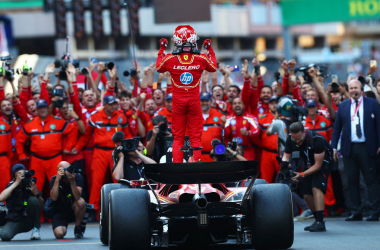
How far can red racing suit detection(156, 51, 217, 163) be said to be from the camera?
7.97 meters

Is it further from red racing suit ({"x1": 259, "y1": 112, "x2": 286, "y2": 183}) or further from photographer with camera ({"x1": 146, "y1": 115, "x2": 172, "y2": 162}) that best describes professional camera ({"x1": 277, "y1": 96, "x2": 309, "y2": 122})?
photographer with camera ({"x1": 146, "y1": 115, "x2": 172, "y2": 162})

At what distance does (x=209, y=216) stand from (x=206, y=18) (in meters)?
8.36

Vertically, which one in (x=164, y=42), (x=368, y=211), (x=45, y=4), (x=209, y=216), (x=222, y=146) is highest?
(x=45, y=4)

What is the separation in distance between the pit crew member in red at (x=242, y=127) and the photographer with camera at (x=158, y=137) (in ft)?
4.49

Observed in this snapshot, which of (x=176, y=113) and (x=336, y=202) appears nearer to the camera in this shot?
(x=176, y=113)

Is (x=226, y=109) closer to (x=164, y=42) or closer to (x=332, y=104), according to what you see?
(x=332, y=104)

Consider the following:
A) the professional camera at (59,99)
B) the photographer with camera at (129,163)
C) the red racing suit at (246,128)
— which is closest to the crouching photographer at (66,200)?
the photographer with camera at (129,163)

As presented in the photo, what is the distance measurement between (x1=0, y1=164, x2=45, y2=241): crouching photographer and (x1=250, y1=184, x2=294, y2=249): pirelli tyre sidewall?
3.56m

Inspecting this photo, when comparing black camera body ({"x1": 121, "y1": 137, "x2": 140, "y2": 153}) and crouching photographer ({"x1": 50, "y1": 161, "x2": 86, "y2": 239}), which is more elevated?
black camera body ({"x1": 121, "y1": 137, "x2": 140, "y2": 153})

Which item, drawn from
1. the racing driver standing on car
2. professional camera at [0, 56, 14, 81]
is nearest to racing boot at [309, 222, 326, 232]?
the racing driver standing on car

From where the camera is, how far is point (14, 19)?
38812 millimetres

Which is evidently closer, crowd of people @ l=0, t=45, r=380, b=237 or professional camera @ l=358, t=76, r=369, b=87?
crowd of people @ l=0, t=45, r=380, b=237

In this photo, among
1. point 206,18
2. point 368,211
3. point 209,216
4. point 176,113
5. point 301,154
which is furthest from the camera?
point 206,18

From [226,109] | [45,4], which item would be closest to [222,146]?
[226,109]
